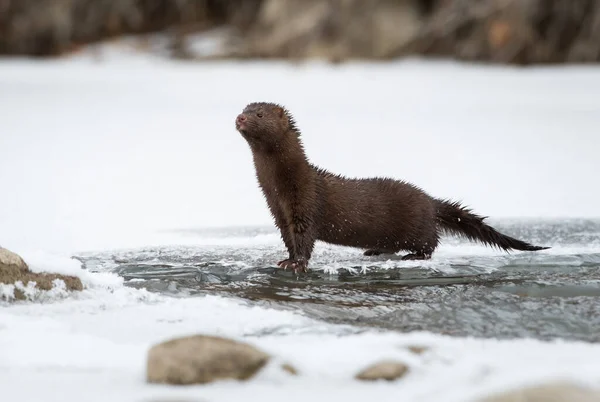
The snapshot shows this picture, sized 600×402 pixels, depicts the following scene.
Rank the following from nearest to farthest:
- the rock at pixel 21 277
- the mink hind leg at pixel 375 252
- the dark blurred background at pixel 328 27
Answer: the rock at pixel 21 277, the mink hind leg at pixel 375 252, the dark blurred background at pixel 328 27

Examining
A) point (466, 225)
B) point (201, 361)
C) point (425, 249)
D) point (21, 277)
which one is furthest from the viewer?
point (466, 225)

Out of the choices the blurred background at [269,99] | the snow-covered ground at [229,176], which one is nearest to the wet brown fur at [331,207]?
the snow-covered ground at [229,176]

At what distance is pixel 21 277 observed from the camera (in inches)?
167

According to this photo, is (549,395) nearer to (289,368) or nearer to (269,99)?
(289,368)

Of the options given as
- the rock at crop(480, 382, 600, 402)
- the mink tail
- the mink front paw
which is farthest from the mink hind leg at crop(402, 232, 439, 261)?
the rock at crop(480, 382, 600, 402)

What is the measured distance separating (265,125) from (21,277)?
5.88 feet

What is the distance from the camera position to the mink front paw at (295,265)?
16.9ft

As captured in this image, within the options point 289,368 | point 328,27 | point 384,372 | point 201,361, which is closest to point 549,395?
point 384,372

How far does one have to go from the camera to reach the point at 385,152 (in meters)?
9.68

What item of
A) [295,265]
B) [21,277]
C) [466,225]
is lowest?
[21,277]

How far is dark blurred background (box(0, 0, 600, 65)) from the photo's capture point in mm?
16562

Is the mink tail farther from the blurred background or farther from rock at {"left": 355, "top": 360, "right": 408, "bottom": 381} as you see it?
rock at {"left": 355, "top": 360, "right": 408, "bottom": 381}

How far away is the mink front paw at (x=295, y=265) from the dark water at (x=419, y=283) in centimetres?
6

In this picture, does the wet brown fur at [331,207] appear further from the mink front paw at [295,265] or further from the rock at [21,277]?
the rock at [21,277]
